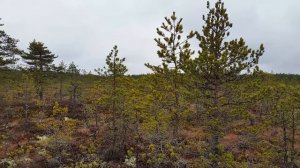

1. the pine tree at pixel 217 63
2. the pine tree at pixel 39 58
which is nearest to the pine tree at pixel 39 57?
the pine tree at pixel 39 58

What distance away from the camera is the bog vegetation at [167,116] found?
1980cm

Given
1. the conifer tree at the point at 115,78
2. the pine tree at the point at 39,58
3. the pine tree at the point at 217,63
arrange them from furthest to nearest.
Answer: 1. the pine tree at the point at 39,58
2. the conifer tree at the point at 115,78
3. the pine tree at the point at 217,63

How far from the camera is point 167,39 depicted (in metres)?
28.0

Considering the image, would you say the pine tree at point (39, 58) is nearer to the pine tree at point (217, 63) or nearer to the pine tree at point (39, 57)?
the pine tree at point (39, 57)

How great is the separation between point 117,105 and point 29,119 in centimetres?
1592

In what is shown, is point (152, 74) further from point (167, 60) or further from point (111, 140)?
point (111, 140)

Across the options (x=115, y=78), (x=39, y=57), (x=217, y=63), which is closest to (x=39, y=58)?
(x=39, y=57)

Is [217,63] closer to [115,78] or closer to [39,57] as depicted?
[115,78]

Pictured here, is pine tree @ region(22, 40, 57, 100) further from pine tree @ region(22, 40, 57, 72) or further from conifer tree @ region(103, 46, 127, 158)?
conifer tree @ region(103, 46, 127, 158)

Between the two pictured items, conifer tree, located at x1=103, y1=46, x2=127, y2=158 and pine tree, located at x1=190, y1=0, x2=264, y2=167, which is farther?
conifer tree, located at x1=103, y1=46, x2=127, y2=158

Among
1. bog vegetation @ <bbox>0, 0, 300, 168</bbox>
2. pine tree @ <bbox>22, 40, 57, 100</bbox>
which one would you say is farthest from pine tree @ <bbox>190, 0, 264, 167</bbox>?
pine tree @ <bbox>22, 40, 57, 100</bbox>

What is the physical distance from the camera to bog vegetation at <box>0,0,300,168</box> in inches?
779

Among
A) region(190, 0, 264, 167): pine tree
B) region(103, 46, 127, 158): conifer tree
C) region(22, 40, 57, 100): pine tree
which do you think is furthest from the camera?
region(22, 40, 57, 100): pine tree

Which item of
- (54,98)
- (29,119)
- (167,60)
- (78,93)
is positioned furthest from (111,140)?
(54,98)
